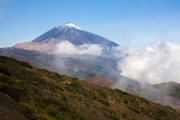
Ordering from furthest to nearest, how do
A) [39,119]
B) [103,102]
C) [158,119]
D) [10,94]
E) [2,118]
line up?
[158,119], [103,102], [10,94], [39,119], [2,118]

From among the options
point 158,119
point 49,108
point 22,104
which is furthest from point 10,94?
point 158,119

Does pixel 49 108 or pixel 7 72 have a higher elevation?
pixel 7 72

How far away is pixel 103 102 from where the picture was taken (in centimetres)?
2767

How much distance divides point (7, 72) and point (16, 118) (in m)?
9.95

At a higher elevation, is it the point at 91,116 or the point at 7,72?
the point at 7,72

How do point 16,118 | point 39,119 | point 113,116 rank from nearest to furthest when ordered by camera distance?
point 16,118
point 39,119
point 113,116

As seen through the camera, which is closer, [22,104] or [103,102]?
[22,104]

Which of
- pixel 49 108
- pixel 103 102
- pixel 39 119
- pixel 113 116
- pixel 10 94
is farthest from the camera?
pixel 103 102

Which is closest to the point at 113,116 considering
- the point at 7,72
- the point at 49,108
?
the point at 49,108

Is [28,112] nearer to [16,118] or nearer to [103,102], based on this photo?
[16,118]

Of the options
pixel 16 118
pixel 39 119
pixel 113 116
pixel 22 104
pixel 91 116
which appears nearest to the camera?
pixel 16 118

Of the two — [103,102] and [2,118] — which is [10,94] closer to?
[2,118]

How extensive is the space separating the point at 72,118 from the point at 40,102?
2459 mm

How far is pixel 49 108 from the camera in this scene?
15.1m
